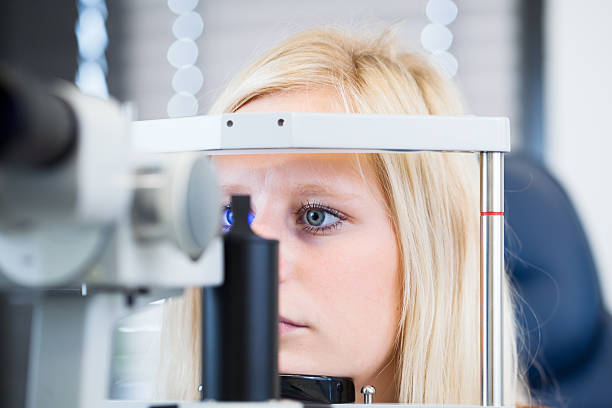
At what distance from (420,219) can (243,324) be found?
14.6 inches

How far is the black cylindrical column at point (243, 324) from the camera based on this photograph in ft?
1.01

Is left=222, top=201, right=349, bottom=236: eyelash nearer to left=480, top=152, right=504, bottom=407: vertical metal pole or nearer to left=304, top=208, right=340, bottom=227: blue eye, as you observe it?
left=304, top=208, right=340, bottom=227: blue eye

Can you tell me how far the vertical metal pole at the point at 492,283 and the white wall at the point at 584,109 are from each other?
3.45 feet

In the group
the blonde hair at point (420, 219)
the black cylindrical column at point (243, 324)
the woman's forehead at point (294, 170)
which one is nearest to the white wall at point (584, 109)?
the blonde hair at point (420, 219)

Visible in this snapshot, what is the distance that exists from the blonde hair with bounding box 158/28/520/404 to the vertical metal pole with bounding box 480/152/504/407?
14cm

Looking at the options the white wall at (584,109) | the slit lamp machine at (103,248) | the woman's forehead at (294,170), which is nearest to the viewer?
the slit lamp machine at (103,248)

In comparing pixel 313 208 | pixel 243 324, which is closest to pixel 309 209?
pixel 313 208

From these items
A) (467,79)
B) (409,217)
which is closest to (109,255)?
(409,217)

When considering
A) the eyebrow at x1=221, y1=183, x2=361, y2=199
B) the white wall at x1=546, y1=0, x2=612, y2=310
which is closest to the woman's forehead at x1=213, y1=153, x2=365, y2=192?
the eyebrow at x1=221, y1=183, x2=361, y2=199

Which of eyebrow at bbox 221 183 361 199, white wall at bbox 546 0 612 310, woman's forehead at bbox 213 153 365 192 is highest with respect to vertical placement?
white wall at bbox 546 0 612 310

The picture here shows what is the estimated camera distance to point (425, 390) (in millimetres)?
656

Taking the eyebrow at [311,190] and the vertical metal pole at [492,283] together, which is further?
the eyebrow at [311,190]

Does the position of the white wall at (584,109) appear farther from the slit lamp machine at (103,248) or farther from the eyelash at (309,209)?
the slit lamp machine at (103,248)

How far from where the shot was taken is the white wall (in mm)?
1485
